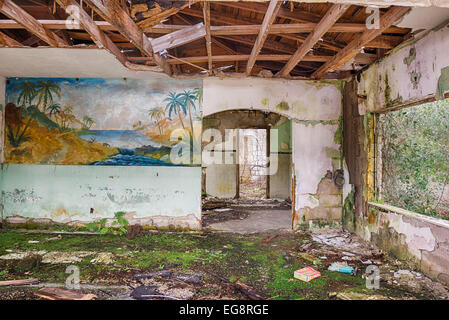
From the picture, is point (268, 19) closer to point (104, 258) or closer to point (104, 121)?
point (104, 258)

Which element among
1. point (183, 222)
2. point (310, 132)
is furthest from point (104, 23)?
point (310, 132)

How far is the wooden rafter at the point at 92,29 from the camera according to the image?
2.58m

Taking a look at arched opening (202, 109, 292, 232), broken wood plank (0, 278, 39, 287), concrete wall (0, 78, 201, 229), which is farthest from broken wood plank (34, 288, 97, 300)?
arched opening (202, 109, 292, 232)

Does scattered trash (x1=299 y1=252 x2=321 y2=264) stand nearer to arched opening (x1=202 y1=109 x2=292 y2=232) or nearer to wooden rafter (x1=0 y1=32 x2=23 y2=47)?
arched opening (x1=202 y1=109 x2=292 y2=232)

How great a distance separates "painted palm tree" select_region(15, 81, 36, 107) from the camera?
5.41m

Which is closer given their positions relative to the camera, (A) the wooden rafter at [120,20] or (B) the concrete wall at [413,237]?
(A) the wooden rafter at [120,20]

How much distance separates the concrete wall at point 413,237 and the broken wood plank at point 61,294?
3.76 m

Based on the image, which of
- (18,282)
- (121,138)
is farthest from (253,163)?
(18,282)

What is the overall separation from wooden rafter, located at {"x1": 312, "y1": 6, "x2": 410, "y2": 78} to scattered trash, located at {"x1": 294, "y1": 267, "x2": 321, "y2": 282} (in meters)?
2.89

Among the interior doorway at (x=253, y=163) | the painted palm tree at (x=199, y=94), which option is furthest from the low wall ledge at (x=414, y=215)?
the interior doorway at (x=253, y=163)

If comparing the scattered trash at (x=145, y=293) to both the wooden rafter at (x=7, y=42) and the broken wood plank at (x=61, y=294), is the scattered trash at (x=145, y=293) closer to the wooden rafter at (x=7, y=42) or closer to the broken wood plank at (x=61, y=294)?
the broken wood plank at (x=61, y=294)

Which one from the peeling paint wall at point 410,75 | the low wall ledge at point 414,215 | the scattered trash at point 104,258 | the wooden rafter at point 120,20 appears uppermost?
the wooden rafter at point 120,20

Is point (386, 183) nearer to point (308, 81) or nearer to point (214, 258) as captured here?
point (308, 81)

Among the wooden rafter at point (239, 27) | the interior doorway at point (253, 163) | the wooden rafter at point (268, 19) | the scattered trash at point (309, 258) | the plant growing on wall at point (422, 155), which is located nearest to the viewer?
the wooden rafter at point (268, 19)
